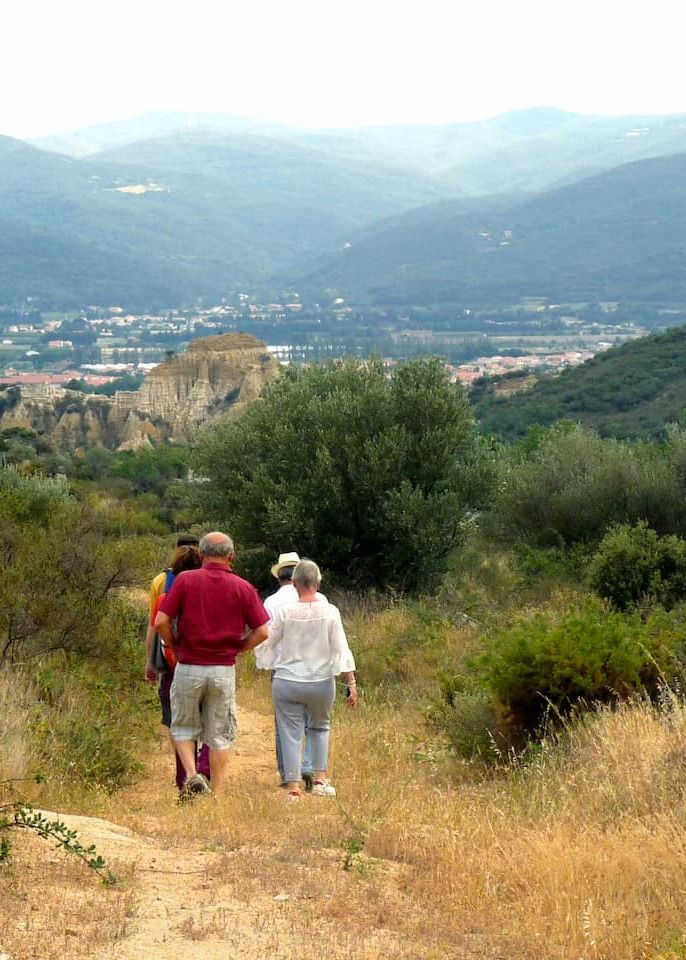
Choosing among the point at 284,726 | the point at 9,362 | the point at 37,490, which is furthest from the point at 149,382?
the point at 9,362

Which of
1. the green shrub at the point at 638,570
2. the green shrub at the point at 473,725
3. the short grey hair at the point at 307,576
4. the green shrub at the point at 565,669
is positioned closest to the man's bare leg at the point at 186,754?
the short grey hair at the point at 307,576

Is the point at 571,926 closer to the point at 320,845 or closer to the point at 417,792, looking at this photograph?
the point at 320,845

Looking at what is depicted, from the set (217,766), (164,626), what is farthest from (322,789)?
(164,626)

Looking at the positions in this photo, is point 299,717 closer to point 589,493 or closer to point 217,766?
point 217,766

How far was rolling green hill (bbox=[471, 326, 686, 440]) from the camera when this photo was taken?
54.5 m

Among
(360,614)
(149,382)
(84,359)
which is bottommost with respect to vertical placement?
(84,359)

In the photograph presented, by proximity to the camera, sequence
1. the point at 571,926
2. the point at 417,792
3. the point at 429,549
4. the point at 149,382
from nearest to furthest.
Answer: the point at 571,926
the point at 417,792
the point at 429,549
the point at 149,382

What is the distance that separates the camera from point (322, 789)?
8211mm

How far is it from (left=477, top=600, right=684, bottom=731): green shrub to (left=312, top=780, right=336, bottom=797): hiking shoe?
1.32 metres

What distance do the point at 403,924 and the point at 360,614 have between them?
10323 millimetres

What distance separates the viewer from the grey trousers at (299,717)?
8234mm

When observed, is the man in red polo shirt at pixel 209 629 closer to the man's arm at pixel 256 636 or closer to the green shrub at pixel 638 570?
the man's arm at pixel 256 636

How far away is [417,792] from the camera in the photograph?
25.7 ft

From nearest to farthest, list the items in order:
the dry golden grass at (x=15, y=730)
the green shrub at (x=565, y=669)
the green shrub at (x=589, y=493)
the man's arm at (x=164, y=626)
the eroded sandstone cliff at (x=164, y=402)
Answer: the dry golden grass at (x=15, y=730) → the man's arm at (x=164, y=626) → the green shrub at (x=565, y=669) → the green shrub at (x=589, y=493) → the eroded sandstone cliff at (x=164, y=402)
